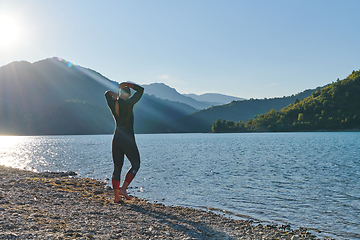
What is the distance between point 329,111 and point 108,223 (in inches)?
7454

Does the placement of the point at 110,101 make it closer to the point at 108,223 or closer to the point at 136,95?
the point at 136,95

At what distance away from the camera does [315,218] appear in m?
9.62

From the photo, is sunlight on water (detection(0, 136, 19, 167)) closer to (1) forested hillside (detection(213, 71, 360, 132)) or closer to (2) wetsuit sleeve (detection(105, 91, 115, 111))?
(2) wetsuit sleeve (detection(105, 91, 115, 111))

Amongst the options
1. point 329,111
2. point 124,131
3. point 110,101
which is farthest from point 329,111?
point 110,101

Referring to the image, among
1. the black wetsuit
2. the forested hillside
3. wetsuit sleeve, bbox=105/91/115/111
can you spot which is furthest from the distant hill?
wetsuit sleeve, bbox=105/91/115/111

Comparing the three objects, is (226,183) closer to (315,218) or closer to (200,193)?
(200,193)

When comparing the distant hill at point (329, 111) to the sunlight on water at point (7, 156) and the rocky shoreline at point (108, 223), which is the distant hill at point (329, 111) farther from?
the rocky shoreline at point (108, 223)

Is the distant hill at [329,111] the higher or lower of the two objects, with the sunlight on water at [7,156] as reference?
higher

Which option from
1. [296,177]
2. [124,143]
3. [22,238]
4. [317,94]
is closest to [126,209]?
[124,143]

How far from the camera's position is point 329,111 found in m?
169

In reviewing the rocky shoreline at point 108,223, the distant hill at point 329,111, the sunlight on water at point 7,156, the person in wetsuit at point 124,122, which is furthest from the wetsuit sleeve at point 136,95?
the distant hill at point 329,111

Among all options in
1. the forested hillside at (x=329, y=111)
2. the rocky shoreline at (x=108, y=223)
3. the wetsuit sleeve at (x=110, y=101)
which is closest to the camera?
the rocky shoreline at (x=108, y=223)

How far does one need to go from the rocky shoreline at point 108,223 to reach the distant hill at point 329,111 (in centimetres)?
17895

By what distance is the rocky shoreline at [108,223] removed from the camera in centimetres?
588
